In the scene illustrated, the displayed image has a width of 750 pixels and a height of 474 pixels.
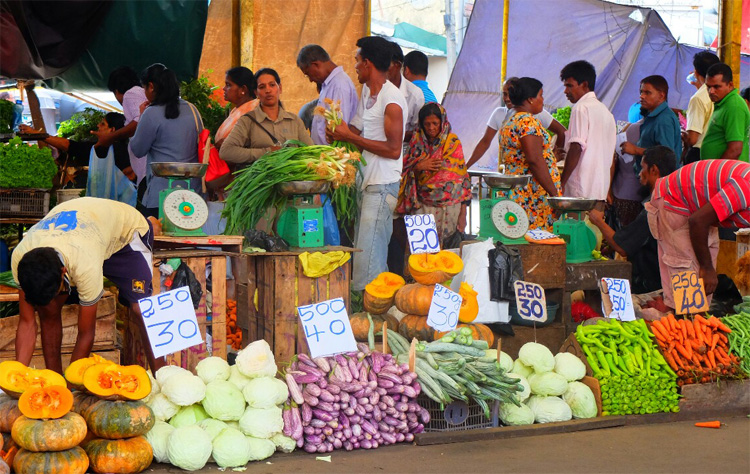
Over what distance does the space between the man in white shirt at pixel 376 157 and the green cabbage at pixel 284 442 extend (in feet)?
6.04

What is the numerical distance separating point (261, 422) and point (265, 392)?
137 mm

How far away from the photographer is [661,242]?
5395mm

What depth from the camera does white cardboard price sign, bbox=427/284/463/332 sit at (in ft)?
15.4

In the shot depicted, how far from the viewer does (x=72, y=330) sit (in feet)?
15.0

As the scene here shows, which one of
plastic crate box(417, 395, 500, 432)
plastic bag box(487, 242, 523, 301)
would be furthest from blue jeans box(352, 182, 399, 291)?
plastic crate box(417, 395, 500, 432)

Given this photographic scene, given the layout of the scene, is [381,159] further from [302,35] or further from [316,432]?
[302,35]

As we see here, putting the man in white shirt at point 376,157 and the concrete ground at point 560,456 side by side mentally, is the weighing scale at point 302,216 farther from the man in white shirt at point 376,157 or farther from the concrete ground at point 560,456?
the concrete ground at point 560,456

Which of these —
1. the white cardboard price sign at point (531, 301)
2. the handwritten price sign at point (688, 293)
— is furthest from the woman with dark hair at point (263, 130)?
the handwritten price sign at point (688, 293)

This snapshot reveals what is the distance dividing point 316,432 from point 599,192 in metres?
3.46

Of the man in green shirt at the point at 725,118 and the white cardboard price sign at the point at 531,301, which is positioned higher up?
the man in green shirt at the point at 725,118

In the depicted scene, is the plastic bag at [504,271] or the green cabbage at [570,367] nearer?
the green cabbage at [570,367]

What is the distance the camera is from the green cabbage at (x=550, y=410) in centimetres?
440

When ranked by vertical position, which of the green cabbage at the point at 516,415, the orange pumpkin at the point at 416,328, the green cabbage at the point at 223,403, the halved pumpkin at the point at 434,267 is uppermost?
the halved pumpkin at the point at 434,267

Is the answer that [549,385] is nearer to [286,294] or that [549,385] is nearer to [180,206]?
[286,294]
